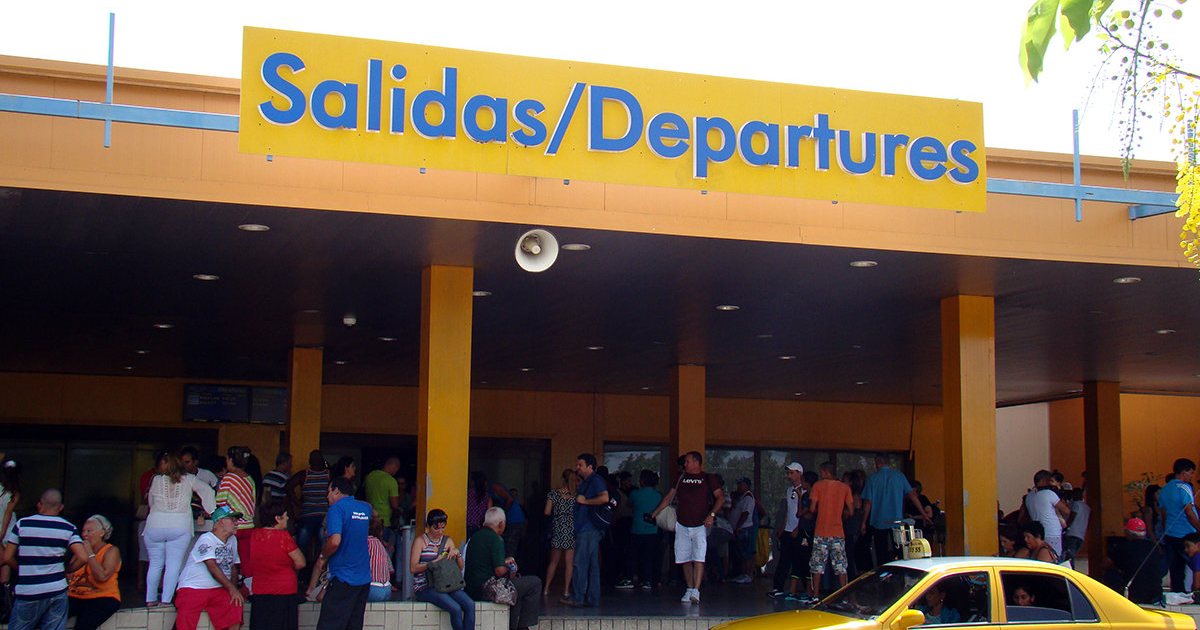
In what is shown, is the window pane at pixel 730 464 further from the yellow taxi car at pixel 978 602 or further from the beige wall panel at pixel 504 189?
the beige wall panel at pixel 504 189

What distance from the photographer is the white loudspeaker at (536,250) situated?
28.7 ft

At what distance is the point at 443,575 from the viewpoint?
905cm

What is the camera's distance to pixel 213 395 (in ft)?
66.7

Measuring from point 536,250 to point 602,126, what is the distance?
1192 mm

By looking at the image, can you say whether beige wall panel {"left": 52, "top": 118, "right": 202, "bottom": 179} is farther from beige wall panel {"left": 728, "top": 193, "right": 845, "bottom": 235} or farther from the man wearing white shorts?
the man wearing white shorts

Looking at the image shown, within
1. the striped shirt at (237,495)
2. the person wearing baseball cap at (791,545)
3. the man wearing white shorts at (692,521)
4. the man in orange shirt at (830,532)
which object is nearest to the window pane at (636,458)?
the person wearing baseball cap at (791,545)

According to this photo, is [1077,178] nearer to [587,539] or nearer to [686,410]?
[587,539]

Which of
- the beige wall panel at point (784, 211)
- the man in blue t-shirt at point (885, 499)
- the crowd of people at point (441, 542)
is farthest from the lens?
the man in blue t-shirt at point (885, 499)

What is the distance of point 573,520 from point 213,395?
1084 centimetres

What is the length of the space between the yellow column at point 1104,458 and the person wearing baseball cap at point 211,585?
1612 cm

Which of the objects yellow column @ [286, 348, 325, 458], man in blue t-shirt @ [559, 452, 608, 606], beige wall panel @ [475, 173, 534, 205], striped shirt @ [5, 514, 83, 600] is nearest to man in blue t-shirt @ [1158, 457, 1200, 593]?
man in blue t-shirt @ [559, 452, 608, 606]

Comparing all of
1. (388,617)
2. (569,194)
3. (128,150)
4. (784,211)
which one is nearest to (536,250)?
(569,194)

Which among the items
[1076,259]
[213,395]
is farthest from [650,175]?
[213,395]

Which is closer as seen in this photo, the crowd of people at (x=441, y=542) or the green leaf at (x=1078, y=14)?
the green leaf at (x=1078, y=14)
